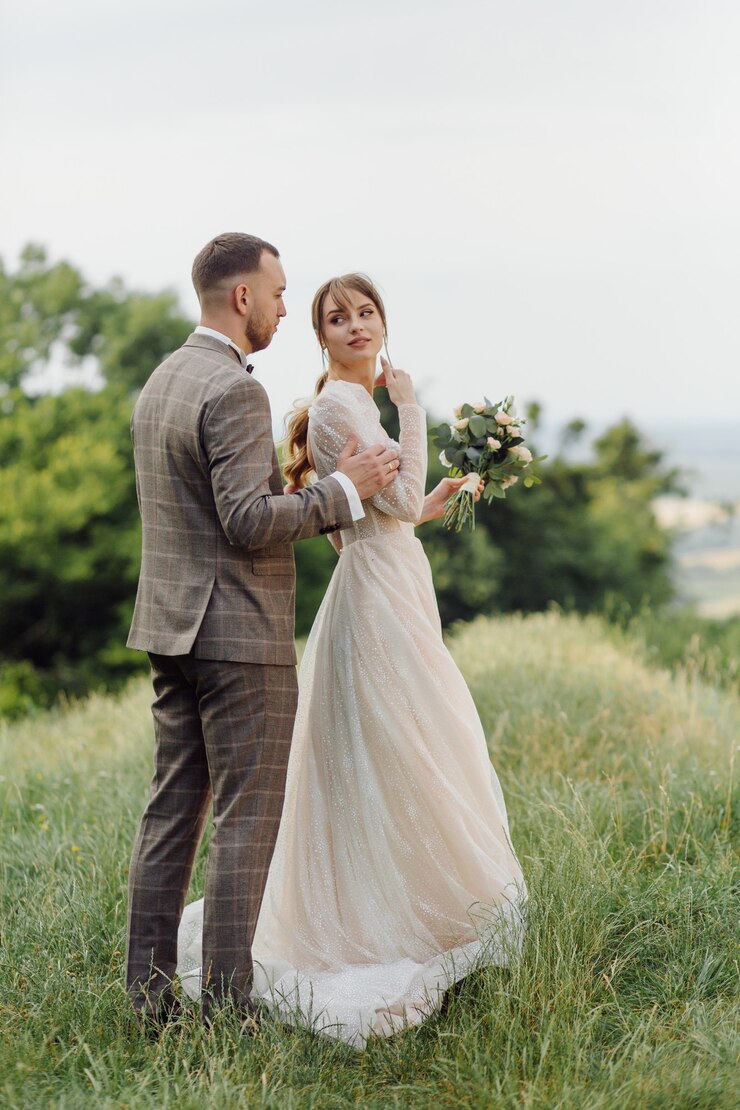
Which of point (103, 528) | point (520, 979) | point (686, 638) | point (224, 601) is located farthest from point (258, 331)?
point (103, 528)

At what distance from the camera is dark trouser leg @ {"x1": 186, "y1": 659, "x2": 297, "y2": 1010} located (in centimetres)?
347

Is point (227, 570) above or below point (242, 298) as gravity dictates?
below

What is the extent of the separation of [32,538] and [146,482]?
1525 centimetres

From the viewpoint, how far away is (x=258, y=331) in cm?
355

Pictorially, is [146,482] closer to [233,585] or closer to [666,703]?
[233,585]

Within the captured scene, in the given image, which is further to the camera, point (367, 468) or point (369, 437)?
point (369, 437)

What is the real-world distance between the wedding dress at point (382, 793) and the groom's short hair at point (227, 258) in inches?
20.1

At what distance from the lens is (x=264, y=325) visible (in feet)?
11.6

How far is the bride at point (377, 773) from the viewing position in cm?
371

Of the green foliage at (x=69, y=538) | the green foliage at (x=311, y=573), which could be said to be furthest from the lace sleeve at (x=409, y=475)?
the green foliage at (x=311, y=573)

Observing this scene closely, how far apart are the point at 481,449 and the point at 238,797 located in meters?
1.45

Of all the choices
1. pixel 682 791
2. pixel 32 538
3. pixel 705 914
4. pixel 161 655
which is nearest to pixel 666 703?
pixel 682 791

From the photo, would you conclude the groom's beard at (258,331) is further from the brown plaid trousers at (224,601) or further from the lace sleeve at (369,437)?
the lace sleeve at (369,437)

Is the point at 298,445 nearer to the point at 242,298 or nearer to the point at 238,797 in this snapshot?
the point at 242,298
